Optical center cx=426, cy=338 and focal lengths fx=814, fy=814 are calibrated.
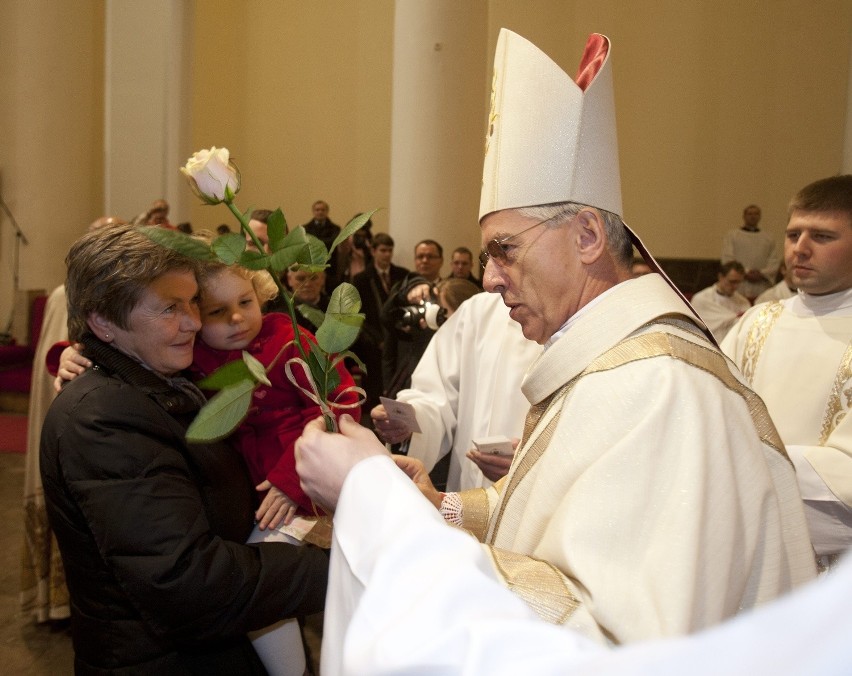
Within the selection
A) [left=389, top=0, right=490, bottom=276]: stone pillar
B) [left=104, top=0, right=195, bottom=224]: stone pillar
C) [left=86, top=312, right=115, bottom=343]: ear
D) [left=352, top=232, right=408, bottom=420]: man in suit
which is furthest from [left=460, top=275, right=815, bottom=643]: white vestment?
[left=104, top=0, right=195, bottom=224]: stone pillar

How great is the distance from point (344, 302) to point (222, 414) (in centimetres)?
32

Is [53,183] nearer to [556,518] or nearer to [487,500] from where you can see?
[487,500]

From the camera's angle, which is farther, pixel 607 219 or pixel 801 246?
pixel 801 246

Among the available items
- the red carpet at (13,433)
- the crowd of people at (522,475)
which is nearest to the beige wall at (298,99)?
the red carpet at (13,433)

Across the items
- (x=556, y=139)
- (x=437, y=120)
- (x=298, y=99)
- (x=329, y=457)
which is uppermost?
(x=298, y=99)

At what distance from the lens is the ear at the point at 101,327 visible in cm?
183

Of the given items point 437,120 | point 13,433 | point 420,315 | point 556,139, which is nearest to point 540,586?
point 556,139

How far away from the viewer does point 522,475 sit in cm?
150

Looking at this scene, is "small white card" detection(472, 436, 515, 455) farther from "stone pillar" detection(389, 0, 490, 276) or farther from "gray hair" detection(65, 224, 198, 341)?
"stone pillar" detection(389, 0, 490, 276)

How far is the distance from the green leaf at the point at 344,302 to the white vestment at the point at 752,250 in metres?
10.3

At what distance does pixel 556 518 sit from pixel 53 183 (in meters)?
8.95

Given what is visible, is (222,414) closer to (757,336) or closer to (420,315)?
(757,336)

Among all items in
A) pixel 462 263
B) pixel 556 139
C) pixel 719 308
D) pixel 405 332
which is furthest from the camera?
pixel 719 308

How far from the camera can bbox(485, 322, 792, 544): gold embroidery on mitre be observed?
1354 mm
